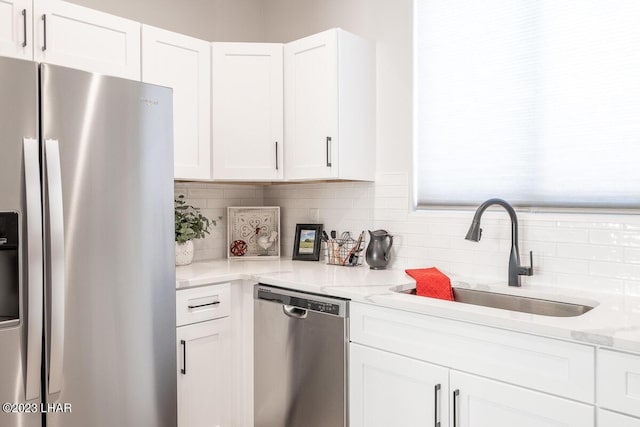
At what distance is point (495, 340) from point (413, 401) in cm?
42

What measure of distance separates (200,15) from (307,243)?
1535mm

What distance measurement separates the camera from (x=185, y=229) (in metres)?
2.74

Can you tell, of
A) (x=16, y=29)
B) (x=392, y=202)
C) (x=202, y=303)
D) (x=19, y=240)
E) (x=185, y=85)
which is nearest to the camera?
(x=19, y=240)

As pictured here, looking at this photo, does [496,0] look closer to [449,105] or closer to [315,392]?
[449,105]

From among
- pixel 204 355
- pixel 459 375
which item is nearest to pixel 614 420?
pixel 459 375

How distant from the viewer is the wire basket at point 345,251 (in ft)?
9.01

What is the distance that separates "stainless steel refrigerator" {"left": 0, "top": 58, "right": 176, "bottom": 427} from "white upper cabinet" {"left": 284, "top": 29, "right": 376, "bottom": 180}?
0.85 metres

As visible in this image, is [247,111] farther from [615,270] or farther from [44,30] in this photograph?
[615,270]

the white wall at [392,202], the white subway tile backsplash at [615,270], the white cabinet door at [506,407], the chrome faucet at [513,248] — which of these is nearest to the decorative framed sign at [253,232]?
the white wall at [392,202]

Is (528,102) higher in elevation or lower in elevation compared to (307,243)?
higher

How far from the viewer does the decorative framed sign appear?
10.1 feet

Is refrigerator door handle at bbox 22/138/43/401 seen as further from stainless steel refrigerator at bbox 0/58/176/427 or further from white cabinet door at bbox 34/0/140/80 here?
white cabinet door at bbox 34/0/140/80

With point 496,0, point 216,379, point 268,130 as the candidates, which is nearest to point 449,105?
point 496,0

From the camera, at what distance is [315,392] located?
7.13 ft
